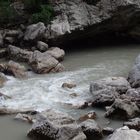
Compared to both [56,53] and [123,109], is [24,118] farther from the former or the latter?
[56,53]

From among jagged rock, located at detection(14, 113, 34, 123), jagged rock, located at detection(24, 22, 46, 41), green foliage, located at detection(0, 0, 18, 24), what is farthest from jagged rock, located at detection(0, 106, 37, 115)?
green foliage, located at detection(0, 0, 18, 24)

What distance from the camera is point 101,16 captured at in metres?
18.6

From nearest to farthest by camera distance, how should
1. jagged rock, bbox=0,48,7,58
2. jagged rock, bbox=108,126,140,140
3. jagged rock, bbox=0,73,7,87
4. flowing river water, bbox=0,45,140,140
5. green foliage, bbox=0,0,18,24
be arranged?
jagged rock, bbox=108,126,140,140 < flowing river water, bbox=0,45,140,140 < jagged rock, bbox=0,73,7,87 < jagged rock, bbox=0,48,7,58 < green foliage, bbox=0,0,18,24

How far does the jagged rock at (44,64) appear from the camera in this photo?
1498 centimetres

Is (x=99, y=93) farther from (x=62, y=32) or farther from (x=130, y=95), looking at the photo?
(x=62, y=32)

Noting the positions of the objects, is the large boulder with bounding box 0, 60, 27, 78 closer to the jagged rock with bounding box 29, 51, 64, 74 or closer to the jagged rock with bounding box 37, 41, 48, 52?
the jagged rock with bounding box 29, 51, 64, 74

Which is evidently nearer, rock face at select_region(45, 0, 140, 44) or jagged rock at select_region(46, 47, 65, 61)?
jagged rock at select_region(46, 47, 65, 61)

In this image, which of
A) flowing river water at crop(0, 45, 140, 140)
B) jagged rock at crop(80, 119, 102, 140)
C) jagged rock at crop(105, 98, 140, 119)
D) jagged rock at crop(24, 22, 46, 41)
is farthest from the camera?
jagged rock at crop(24, 22, 46, 41)

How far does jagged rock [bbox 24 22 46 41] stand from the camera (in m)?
18.0

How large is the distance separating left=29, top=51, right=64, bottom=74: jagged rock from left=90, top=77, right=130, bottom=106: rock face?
10.2ft

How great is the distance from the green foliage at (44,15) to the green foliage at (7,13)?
1.03 metres

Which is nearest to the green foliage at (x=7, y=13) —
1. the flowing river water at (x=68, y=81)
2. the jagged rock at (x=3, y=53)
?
the jagged rock at (x=3, y=53)

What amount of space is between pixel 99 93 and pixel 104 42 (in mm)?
8717

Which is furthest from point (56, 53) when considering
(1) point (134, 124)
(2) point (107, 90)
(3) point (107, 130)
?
(1) point (134, 124)
